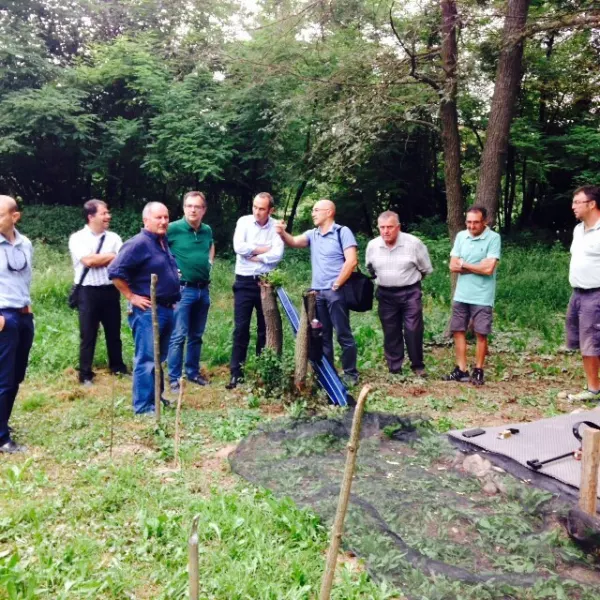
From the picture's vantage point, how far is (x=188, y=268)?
Result: 5688 millimetres

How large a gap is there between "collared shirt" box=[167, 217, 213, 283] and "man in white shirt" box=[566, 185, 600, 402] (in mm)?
3400

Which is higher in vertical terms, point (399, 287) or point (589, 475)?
point (399, 287)

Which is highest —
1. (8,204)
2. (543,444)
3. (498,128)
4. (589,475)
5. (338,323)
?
(498,128)

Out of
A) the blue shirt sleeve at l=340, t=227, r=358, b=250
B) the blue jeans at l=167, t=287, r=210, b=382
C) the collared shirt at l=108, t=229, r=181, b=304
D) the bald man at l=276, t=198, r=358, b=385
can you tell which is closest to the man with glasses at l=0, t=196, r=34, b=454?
the collared shirt at l=108, t=229, r=181, b=304

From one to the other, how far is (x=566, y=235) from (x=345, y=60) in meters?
10.3

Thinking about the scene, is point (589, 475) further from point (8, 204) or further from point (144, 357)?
point (8, 204)

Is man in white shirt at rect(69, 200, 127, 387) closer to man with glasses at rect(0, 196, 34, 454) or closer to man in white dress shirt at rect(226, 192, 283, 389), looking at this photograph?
man in white dress shirt at rect(226, 192, 283, 389)

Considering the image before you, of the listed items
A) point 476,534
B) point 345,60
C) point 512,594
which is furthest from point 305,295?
point 345,60

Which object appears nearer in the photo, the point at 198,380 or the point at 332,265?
the point at 332,265

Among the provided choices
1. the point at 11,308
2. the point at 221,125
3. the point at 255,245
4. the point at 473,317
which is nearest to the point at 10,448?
the point at 11,308

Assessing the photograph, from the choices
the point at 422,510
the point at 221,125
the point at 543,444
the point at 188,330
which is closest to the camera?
the point at 422,510

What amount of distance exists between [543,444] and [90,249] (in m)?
4.20

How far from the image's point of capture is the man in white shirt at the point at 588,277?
16.9 feet

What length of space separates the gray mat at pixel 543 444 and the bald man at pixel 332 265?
76.0 inches
